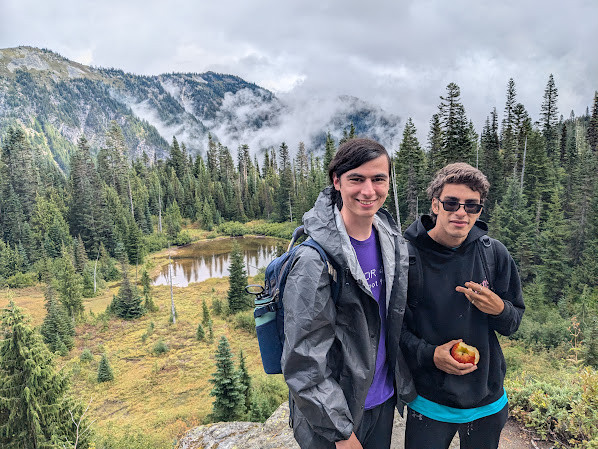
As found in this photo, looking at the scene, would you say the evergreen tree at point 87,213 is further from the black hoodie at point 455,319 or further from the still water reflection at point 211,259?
the black hoodie at point 455,319

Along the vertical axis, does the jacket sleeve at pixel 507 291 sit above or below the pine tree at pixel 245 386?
above

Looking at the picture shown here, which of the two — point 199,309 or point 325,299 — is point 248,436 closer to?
point 325,299

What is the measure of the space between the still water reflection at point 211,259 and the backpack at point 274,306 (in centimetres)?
2838

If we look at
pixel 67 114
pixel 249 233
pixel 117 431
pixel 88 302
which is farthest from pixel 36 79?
pixel 117 431

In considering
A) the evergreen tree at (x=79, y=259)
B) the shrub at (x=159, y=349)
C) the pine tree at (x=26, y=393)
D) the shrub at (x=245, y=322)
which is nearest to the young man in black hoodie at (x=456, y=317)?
the pine tree at (x=26, y=393)

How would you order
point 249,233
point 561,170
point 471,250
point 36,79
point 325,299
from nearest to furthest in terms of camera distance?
point 325,299 < point 471,250 < point 561,170 < point 249,233 < point 36,79

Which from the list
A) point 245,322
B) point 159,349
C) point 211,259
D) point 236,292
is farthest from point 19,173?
point 245,322

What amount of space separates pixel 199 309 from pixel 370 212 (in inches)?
986

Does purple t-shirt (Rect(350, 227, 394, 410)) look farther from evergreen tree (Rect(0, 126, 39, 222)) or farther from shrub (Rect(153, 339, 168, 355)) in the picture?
evergreen tree (Rect(0, 126, 39, 222))

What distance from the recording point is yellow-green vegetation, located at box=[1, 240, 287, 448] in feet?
37.1

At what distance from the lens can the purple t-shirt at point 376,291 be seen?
1880 mm

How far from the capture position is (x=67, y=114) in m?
170

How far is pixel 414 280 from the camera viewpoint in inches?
79.4

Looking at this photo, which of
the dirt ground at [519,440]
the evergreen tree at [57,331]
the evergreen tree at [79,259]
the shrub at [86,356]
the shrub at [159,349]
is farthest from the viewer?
the evergreen tree at [79,259]
